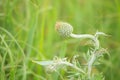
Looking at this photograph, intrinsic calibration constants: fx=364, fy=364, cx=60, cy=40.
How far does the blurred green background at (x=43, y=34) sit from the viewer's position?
2.18 meters

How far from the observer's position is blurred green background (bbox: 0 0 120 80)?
2.18m

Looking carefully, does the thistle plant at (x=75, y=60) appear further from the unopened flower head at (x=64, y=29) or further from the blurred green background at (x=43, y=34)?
the blurred green background at (x=43, y=34)

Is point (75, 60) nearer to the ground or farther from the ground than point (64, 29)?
nearer to the ground

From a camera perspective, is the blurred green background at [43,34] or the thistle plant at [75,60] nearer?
the thistle plant at [75,60]

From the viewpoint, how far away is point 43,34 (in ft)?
9.41

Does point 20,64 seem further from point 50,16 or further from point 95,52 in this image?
point 50,16

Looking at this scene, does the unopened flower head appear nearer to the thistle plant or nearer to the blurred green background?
the thistle plant

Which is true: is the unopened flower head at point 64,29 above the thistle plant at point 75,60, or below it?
above

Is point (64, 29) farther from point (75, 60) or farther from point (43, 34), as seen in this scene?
point (43, 34)

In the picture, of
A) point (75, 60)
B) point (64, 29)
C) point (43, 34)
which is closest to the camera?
point (64, 29)

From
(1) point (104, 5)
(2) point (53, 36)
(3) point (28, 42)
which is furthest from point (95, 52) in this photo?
(1) point (104, 5)

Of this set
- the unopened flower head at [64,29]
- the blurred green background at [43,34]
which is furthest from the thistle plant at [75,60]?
the blurred green background at [43,34]

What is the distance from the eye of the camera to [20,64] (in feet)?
7.54

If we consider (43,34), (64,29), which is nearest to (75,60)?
(64,29)
